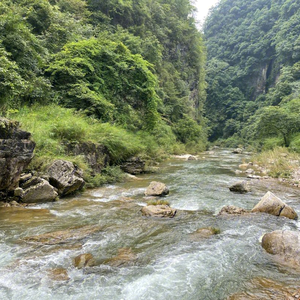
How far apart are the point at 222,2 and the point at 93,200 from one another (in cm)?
9376

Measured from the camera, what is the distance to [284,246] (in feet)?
14.5

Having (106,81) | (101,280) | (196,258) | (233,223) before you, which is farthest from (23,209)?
(106,81)

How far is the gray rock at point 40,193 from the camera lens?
705 centimetres

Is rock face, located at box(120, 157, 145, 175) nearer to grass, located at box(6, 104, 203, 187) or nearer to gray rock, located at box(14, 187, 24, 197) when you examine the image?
grass, located at box(6, 104, 203, 187)

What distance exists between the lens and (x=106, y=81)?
52.1 feet

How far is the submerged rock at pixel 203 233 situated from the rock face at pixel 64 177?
4490 millimetres

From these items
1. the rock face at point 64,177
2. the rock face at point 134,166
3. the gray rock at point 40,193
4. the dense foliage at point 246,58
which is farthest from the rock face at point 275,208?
the dense foliage at point 246,58

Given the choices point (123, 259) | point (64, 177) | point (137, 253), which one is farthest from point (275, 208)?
point (64, 177)

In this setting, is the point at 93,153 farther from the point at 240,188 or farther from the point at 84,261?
the point at 84,261

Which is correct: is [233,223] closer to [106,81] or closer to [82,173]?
[82,173]

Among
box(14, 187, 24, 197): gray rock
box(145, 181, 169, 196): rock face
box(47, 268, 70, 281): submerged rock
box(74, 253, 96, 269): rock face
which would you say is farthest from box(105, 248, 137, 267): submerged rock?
box(145, 181, 169, 196): rock face

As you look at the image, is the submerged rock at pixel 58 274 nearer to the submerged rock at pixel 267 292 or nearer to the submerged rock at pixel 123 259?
the submerged rock at pixel 123 259

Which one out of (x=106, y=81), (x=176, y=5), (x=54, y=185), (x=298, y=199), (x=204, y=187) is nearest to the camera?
(x=54, y=185)

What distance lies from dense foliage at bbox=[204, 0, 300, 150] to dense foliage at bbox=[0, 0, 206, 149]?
2826 cm
